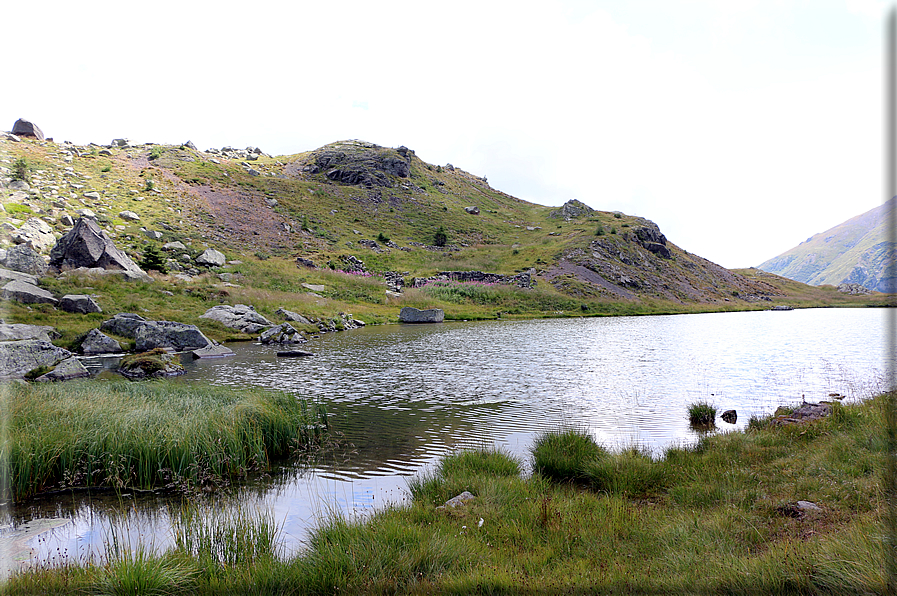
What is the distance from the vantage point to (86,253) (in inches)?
1570

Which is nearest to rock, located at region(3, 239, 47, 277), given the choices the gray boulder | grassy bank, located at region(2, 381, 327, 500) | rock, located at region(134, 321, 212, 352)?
the gray boulder

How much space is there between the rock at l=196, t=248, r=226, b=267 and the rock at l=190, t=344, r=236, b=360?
3137 centimetres

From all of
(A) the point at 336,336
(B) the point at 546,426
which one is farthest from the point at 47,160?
(B) the point at 546,426

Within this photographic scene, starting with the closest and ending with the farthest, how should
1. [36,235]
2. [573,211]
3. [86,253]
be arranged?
[86,253], [36,235], [573,211]

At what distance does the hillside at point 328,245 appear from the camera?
48.7 meters

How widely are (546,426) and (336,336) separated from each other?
97.4ft

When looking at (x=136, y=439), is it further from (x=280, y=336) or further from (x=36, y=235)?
(x=36, y=235)

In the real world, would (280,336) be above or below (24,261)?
below

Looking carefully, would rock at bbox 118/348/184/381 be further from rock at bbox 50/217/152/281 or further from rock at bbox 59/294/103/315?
rock at bbox 50/217/152/281

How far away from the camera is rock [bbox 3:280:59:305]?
29.3 m

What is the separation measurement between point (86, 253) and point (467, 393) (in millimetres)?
40531

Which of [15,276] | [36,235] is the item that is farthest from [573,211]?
[15,276]

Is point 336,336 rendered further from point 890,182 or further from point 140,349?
point 890,182

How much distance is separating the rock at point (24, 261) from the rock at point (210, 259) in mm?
19697
